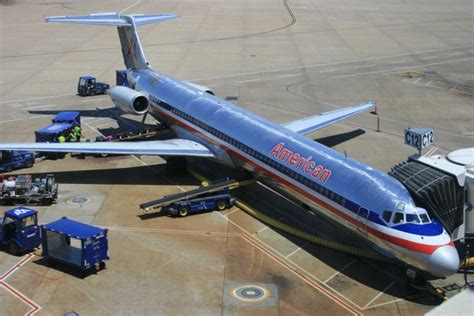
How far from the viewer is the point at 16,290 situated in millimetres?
20188

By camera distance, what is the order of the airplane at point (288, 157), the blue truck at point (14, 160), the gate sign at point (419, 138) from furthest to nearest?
1. the blue truck at point (14, 160)
2. the gate sign at point (419, 138)
3. the airplane at point (288, 157)

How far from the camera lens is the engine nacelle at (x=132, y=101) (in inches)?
1326

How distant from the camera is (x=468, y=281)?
69.4 feet

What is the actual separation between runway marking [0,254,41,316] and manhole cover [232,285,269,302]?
632 centimetres

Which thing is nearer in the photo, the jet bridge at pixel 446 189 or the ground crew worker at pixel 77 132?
the jet bridge at pixel 446 189

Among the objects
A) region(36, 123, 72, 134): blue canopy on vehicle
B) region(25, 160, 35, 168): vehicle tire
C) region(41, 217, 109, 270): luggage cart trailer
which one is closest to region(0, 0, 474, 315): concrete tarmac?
A: region(25, 160, 35, 168): vehicle tire

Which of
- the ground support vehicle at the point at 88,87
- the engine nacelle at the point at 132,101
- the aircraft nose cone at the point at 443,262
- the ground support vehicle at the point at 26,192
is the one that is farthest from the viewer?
the ground support vehicle at the point at 88,87

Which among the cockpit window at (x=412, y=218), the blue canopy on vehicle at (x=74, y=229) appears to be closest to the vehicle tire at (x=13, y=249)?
the blue canopy on vehicle at (x=74, y=229)

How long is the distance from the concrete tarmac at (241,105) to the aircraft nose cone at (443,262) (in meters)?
1.30

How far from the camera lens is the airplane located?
19875 mm

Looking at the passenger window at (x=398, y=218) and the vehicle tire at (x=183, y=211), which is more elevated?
the passenger window at (x=398, y=218)

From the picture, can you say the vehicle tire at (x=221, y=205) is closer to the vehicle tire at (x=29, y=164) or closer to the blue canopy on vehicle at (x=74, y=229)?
the blue canopy on vehicle at (x=74, y=229)

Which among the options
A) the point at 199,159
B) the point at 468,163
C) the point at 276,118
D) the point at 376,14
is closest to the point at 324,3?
the point at 376,14

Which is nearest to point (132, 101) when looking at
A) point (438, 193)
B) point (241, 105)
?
point (241, 105)
